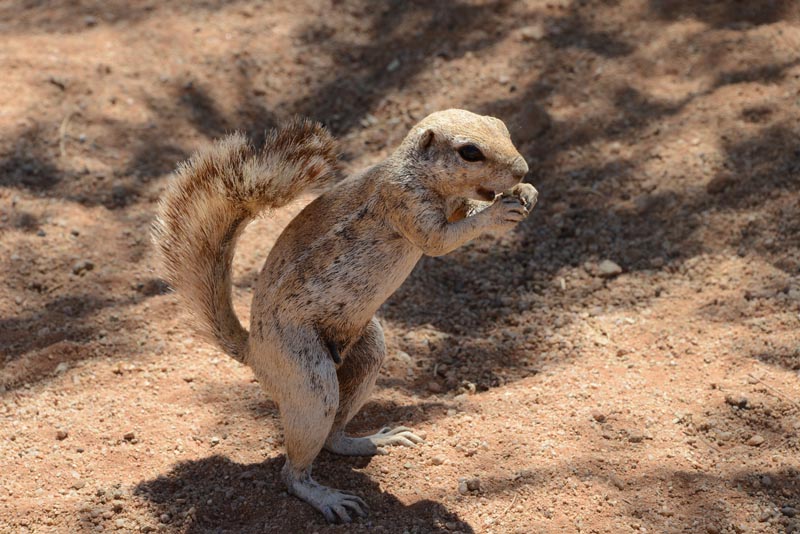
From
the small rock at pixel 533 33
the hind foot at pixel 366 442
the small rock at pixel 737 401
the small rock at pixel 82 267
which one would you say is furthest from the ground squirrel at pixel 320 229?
the small rock at pixel 533 33

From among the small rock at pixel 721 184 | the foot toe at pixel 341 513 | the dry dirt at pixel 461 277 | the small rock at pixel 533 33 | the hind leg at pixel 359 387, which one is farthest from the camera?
the small rock at pixel 533 33

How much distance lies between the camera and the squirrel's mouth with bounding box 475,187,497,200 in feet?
10.6

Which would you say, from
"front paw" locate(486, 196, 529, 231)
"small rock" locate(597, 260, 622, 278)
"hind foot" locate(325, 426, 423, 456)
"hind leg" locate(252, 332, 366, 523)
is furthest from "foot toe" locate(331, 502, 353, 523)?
"small rock" locate(597, 260, 622, 278)

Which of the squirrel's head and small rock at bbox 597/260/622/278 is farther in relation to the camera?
small rock at bbox 597/260/622/278

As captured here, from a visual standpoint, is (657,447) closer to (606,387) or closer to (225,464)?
(606,387)

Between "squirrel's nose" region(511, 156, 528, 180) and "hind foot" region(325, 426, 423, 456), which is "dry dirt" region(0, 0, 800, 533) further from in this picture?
"squirrel's nose" region(511, 156, 528, 180)

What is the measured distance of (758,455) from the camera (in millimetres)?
3547

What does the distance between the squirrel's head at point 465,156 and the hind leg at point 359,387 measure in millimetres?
775

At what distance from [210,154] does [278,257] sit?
48cm

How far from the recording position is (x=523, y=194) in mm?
3258

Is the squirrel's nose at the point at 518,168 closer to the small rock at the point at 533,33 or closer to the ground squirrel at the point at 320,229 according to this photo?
the ground squirrel at the point at 320,229

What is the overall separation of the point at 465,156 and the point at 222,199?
0.95 m

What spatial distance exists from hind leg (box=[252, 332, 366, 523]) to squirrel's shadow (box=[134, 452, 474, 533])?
7cm

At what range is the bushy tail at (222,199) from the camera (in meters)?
3.27
